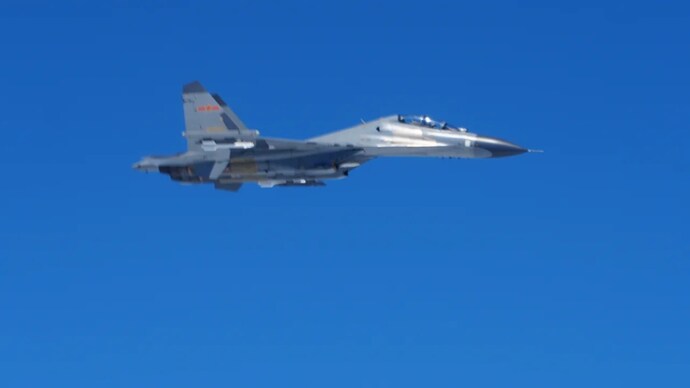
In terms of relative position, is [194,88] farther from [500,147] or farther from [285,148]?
[500,147]

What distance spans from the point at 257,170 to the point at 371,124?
674 cm

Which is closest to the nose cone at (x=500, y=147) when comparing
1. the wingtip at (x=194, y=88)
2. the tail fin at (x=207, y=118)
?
the tail fin at (x=207, y=118)

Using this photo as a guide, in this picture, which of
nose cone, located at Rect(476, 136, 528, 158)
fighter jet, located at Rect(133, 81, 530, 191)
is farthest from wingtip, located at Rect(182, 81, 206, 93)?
nose cone, located at Rect(476, 136, 528, 158)

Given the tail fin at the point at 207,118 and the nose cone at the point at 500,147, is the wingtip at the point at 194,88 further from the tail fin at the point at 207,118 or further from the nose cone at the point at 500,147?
the nose cone at the point at 500,147

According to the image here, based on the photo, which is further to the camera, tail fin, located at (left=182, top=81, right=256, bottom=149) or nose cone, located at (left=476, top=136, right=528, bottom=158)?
nose cone, located at (left=476, top=136, right=528, bottom=158)

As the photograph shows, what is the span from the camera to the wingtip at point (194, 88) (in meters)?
65.1

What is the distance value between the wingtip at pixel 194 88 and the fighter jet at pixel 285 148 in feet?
0.17

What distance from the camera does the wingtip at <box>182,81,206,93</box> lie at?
214ft

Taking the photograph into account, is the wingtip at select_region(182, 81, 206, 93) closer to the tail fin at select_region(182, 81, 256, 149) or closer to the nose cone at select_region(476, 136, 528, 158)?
the tail fin at select_region(182, 81, 256, 149)

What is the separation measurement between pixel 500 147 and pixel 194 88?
16.2 meters

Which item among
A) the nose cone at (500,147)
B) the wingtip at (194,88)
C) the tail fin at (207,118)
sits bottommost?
the nose cone at (500,147)

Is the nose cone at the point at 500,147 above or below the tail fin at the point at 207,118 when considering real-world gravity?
below

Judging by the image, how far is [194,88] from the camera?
6525 centimetres

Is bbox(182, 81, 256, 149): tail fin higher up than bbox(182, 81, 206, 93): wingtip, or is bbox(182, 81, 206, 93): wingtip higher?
bbox(182, 81, 206, 93): wingtip
